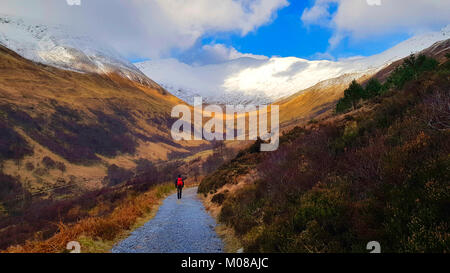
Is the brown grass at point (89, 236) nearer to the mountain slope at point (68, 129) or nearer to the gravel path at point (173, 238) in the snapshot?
the gravel path at point (173, 238)

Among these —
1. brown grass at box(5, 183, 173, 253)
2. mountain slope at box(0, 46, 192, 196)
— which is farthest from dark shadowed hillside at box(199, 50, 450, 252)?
mountain slope at box(0, 46, 192, 196)

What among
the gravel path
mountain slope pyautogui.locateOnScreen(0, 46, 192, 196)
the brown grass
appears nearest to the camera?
the brown grass

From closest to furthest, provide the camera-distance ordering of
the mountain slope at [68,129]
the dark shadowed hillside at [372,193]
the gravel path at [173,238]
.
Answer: the dark shadowed hillside at [372,193]
the gravel path at [173,238]
the mountain slope at [68,129]

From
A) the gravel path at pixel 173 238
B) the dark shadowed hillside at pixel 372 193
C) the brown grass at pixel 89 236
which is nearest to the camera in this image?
the dark shadowed hillside at pixel 372 193

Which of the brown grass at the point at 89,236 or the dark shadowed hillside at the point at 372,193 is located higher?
the dark shadowed hillside at the point at 372,193

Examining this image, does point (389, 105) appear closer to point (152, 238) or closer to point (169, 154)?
point (152, 238)

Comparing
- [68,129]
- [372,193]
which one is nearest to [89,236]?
[372,193]

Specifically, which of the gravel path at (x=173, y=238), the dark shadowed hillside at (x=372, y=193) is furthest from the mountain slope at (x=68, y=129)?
the dark shadowed hillside at (x=372, y=193)

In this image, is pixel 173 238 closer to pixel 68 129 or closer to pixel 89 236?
pixel 89 236

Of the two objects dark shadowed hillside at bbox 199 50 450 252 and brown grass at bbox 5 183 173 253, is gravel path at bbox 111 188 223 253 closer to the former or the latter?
brown grass at bbox 5 183 173 253

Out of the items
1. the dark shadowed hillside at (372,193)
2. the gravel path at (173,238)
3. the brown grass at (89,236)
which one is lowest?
the gravel path at (173,238)

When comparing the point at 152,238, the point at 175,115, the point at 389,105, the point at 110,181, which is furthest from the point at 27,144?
the point at 175,115

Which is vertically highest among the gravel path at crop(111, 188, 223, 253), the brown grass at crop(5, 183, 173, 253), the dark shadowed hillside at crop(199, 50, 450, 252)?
the dark shadowed hillside at crop(199, 50, 450, 252)

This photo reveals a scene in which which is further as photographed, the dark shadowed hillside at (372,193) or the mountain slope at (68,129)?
the mountain slope at (68,129)
